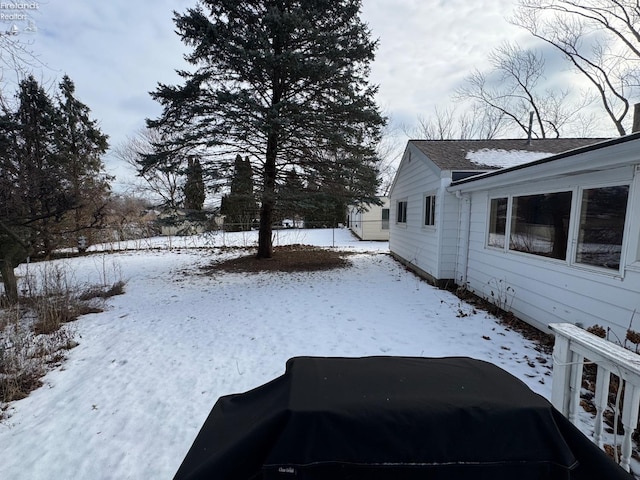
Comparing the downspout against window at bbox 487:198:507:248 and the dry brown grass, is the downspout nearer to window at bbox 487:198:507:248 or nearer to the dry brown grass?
window at bbox 487:198:507:248

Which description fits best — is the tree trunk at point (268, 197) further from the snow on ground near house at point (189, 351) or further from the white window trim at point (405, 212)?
the white window trim at point (405, 212)

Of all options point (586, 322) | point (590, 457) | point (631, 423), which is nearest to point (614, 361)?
point (631, 423)

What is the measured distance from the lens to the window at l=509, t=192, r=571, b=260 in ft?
12.7

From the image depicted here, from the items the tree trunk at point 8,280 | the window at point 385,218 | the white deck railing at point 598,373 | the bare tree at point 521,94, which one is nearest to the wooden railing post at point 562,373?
the white deck railing at point 598,373

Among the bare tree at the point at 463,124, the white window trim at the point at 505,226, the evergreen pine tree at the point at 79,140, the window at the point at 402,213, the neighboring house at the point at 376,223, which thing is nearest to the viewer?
the white window trim at the point at 505,226

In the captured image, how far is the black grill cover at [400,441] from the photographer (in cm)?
95

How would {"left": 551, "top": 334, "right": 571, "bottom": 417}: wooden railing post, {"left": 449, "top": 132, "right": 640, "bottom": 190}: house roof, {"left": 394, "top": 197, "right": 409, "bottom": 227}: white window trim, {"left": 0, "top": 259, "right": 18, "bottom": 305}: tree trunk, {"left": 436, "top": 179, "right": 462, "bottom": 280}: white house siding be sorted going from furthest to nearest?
{"left": 394, "top": 197, "right": 409, "bottom": 227}: white window trim
{"left": 436, "top": 179, "right": 462, "bottom": 280}: white house siding
{"left": 0, "top": 259, "right": 18, "bottom": 305}: tree trunk
{"left": 449, "top": 132, "right": 640, "bottom": 190}: house roof
{"left": 551, "top": 334, "right": 571, "bottom": 417}: wooden railing post

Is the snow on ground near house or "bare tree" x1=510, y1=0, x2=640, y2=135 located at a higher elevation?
"bare tree" x1=510, y1=0, x2=640, y2=135

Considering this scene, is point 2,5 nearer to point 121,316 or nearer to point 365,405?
point 121,316

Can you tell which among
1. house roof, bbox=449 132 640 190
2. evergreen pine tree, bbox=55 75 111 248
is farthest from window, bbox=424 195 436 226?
evergreen pine tree, bbox=55 75 111 248

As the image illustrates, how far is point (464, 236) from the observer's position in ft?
21.2

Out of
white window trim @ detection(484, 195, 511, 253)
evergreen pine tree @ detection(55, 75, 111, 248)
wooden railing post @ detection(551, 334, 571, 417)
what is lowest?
wooden railing post @ detection(551, 334, 571, 417)

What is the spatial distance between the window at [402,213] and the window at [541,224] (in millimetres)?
5278

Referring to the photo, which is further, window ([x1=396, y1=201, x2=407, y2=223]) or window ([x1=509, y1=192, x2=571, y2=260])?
window ([x1=396, y1=201, x2=407, y2=223])
